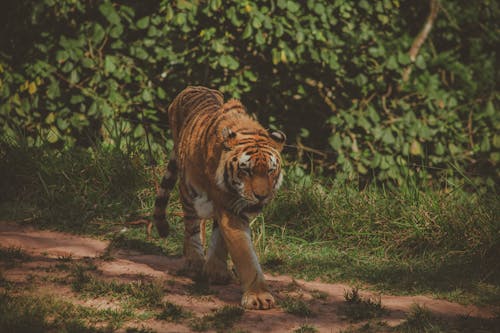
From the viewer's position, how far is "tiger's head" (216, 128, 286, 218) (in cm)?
434

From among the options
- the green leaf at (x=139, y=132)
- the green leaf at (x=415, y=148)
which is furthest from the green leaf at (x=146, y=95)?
the green leaf at (x=415, y=148)

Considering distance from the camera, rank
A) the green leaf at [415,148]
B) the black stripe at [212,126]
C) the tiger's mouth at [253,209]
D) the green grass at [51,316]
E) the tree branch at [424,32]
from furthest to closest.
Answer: the tree branch at [424,32], the green leaf at [415,148], the black stripe at [212,126], the tiger's mouth at [253,209], the green grass at [51,316]

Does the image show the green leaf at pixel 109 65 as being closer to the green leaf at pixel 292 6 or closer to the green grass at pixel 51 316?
the green leaf at pixel 292 6

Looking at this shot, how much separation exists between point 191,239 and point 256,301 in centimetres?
101

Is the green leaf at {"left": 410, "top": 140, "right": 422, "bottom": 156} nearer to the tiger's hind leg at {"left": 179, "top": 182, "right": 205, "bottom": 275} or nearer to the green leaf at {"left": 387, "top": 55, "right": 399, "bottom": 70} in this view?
the green leaf at {"left": 387, "top": 55, "right": 399, "bottom": 70}

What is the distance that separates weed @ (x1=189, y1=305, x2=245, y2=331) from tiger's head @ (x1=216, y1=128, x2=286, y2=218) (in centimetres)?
66

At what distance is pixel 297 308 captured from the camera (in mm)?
4281

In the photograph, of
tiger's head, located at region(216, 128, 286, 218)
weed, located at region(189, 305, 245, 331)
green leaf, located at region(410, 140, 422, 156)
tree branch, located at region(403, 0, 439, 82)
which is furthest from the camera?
tree branch, located at region(403, 0, 439, 82)

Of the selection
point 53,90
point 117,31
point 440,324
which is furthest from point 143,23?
point 440,324

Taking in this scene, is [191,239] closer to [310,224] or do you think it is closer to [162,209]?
[162,209]

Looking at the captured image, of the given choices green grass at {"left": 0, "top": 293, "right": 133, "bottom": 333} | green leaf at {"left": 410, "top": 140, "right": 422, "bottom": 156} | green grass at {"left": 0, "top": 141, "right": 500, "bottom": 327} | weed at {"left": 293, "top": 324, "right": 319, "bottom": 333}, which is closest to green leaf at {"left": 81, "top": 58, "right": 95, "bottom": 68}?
green grass at {"left": 0, "top": 141, "right": 500, "bottom": 327}

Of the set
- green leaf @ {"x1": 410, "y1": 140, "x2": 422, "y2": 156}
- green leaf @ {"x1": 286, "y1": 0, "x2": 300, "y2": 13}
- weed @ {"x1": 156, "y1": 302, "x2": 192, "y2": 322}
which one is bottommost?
weed @ {"x1": 156, "y1": 302, "x2": 192, "y2": 322}

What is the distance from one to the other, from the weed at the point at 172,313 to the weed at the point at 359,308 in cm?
97

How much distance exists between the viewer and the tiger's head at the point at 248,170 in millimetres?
4336
